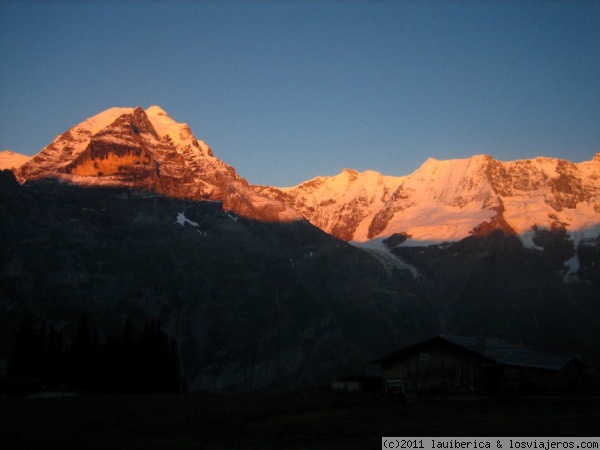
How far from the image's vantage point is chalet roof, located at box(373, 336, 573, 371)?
71250 mm

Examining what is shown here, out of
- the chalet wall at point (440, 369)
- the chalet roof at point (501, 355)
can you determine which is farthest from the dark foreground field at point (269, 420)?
the chalet wall at point (440, 369)

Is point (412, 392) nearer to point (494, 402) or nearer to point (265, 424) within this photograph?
point (494, 402)

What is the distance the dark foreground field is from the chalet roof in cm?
901

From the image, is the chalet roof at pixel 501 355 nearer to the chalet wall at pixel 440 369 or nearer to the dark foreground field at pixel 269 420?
the chalet wall at pixel 440 369

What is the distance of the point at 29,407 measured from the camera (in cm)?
6756

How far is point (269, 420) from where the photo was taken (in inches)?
2205

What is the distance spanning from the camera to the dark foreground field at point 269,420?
46125mm

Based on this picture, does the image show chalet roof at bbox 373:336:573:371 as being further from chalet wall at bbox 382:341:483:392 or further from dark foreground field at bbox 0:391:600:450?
dark foreground field at bbox 0:391:600:450

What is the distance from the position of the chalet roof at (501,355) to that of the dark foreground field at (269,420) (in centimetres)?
901

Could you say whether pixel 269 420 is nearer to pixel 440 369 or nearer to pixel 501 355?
pixel 440 369

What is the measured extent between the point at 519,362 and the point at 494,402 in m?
12.2

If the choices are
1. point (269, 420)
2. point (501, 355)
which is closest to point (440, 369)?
point (501, 355)

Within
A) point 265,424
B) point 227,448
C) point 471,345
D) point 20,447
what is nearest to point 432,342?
point 471,345

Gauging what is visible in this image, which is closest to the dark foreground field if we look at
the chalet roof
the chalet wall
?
the chalet roof
